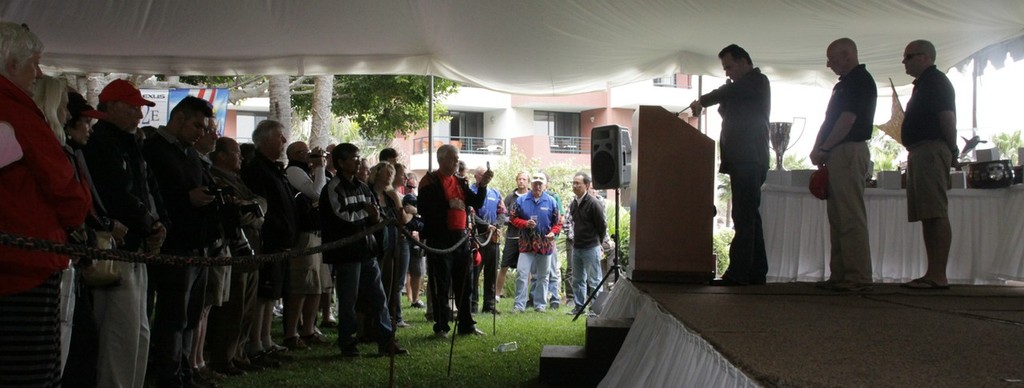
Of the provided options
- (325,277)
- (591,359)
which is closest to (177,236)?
(591,359)

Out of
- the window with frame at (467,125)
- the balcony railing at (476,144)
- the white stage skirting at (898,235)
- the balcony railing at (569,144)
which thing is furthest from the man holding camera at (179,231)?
the window with frame at (467,125)

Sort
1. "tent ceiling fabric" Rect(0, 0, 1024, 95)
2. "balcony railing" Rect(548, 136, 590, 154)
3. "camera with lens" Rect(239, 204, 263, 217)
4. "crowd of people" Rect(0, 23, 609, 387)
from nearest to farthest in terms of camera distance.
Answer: "crowd of people" Rect(0, 23, 609, 387)
"camera with lens" Rect(239, 204, 263, 217)
"tent ceiling fabric" Rect(0, 0, 1024, 95)
"balcony railing" Rect(548, 136, 590, 154)

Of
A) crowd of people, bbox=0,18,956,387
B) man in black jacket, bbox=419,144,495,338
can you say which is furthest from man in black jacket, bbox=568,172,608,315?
man in black jacket, bbox=419,144,495,338

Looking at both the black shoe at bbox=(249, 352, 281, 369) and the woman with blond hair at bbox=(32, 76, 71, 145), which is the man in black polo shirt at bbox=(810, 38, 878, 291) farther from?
the woman with blond hair at bbox=(32, 76, 71, 145)

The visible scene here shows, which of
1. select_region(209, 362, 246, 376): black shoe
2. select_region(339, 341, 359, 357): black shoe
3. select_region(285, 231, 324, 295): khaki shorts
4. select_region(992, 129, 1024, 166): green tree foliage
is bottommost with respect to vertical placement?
select_region(339, 341, 359, 357): black shoe

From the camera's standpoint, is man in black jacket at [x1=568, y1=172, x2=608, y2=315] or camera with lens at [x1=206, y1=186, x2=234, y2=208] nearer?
camera with lens at [x1=206, y1=186, x2=234, y2=208]

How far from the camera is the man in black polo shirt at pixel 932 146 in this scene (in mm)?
4957

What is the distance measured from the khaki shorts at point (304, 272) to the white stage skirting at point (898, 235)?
3602 millimetres

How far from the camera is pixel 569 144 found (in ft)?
101

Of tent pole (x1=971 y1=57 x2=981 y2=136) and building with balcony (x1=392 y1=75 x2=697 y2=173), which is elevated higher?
building with balcony (x1=392 y1=75 x2=697 y2=173)

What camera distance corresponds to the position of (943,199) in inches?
197

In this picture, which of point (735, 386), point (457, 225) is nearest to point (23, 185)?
point (735, 386)

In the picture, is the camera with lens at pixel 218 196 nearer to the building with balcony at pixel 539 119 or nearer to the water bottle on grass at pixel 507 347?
the water bottle on grass at pixel 507 347

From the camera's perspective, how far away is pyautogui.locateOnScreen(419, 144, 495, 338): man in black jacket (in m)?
6.80
